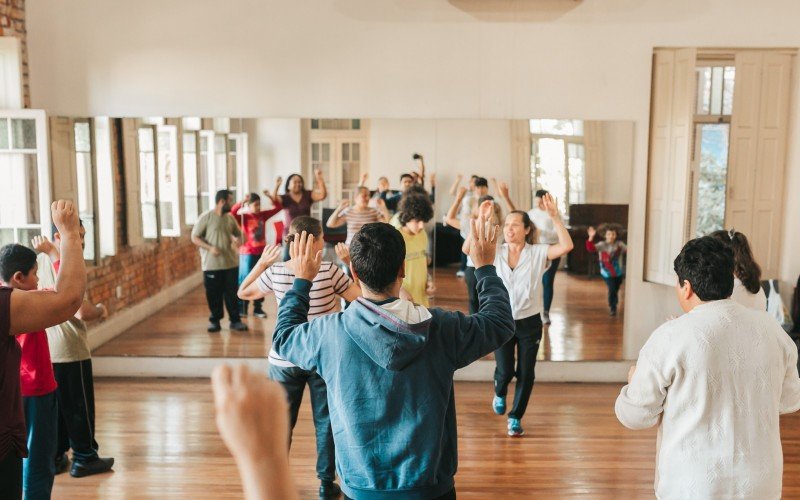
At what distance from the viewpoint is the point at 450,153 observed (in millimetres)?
6230

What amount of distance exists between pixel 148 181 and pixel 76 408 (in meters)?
2.50

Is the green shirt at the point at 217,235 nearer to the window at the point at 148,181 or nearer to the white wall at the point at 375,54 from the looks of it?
the window at the point at 148,181

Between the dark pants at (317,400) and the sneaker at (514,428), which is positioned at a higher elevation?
the dark pants at (317,400)

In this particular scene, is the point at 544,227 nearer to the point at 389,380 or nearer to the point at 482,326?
the point at 482,326

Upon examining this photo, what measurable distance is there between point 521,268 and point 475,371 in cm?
175

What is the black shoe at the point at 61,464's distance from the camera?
15.1 feet

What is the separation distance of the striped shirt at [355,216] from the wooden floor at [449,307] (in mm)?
749

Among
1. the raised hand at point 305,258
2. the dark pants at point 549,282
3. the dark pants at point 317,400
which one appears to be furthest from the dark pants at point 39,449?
the dark pants at point 549,282

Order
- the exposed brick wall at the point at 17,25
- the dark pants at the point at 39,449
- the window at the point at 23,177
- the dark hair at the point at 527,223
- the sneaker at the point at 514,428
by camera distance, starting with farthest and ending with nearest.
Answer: the window at the point at 23,177
the exposed brick wall at the point at 17,25
the sneaker at the point at 514,428
the dark hair at the point at 527,223
the dark pants at the point at 39,449

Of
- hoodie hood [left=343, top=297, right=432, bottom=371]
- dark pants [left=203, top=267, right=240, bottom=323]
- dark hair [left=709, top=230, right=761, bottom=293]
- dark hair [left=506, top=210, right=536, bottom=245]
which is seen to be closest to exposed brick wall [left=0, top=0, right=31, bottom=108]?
dark pants [left=203, top=267, right=240, bottom=323]

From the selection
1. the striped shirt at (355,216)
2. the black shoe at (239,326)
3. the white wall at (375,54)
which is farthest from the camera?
the black shoe at (239,326)

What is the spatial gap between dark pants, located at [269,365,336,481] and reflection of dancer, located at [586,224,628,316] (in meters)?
3.13

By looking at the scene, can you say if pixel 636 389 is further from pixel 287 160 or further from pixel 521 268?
pixel 287 160

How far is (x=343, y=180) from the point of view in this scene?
626 cm
